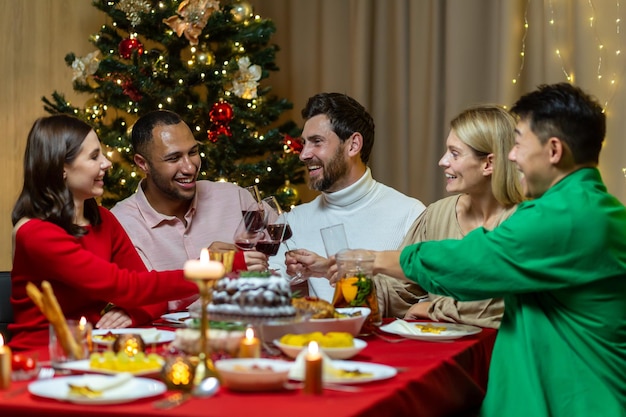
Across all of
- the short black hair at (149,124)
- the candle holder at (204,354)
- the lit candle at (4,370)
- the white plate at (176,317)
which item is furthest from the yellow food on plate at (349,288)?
the short black hair at (149,124)

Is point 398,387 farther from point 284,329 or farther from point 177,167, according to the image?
point 177,167

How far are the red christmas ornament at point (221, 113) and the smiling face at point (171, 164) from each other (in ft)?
2.39

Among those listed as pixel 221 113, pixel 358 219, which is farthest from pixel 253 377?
pixel 221 113

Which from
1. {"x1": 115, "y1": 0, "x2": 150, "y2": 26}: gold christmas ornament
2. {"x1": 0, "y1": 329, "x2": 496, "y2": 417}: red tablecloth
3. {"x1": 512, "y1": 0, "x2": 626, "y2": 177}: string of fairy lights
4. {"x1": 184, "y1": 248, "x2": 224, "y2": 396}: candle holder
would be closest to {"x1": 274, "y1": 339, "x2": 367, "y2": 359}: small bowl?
{"x1": 0, "y1": 329, "x2": 496, "y2": 417}: red tablecloth

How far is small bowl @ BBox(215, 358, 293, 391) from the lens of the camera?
165cm

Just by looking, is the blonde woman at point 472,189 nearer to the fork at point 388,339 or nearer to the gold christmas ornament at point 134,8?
the fork at point 388,339

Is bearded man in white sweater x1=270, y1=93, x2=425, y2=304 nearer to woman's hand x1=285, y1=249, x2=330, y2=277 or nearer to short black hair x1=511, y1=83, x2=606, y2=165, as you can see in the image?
woman's hand x1=285, y1=249, x2=330, y2=277

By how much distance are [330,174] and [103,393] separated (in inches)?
83.4

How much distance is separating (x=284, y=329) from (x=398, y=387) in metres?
0.45

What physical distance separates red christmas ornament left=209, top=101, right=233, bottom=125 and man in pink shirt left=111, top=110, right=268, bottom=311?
726 millimetres

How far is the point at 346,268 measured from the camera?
2408mm

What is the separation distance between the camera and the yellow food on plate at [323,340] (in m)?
1.96

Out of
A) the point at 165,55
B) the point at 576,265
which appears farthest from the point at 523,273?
the point at 165,55

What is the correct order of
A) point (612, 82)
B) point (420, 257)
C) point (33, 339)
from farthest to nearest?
1. point (612, 82)
2. point (33, 339)
3. point (420, 257)
